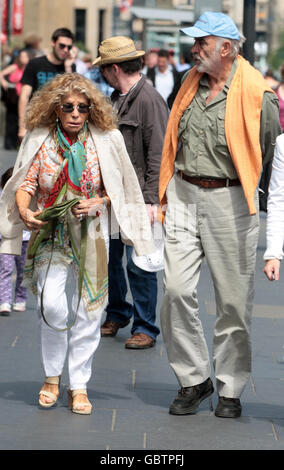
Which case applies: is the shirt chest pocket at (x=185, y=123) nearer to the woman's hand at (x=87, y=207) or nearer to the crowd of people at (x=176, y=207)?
the crowd of people at (x=176, y=207)

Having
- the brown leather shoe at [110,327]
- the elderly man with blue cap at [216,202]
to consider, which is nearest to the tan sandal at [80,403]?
the elderly man with blue cap at [216,202]

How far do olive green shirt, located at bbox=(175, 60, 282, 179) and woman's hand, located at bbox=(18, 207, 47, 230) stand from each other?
0.78 meters

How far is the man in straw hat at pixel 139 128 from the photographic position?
7.76 m

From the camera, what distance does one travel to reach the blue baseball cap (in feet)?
20.2

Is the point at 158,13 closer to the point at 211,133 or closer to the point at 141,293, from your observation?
the point at 141,293

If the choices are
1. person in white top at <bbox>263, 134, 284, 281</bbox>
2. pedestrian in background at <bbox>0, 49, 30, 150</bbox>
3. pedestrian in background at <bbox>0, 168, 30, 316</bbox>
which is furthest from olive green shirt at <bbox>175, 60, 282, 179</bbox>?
pedestrian in background at <bbox>0, 49, 30, 150</bbox>

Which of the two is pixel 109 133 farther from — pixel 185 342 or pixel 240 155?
pixel 185 342

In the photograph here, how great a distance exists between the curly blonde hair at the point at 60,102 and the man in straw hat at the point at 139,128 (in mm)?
1413

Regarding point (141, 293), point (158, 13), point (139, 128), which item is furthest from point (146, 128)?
point (158, 13)

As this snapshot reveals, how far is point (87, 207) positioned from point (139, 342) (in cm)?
195

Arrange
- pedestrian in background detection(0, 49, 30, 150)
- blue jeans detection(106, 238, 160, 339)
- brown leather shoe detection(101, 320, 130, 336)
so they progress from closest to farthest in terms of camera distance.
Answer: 1. blue jeans detection(106, 238, 160, 339)
2. brown leather shoe detection(101, 320, 130, 336)
3. pedestrian in background detection(0, 49, 30, 150)

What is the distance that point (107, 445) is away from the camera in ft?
18.3

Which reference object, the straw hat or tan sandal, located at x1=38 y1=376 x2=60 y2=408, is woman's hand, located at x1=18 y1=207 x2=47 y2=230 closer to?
tan sandal, located at x1=38 y1=376 x2=60 y2=408

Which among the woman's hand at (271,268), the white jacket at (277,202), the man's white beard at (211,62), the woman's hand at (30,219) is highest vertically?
the man's white beard at (211,62)
